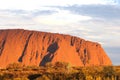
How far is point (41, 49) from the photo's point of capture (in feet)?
526

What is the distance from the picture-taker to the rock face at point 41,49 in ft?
512

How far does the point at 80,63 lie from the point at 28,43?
22.1 m

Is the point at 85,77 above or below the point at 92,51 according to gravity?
below

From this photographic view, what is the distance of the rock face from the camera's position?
156 m

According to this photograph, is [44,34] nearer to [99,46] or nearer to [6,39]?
[6,39]

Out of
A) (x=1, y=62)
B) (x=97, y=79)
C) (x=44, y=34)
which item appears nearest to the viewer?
(x=97, y=79)

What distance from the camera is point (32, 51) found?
159 metres

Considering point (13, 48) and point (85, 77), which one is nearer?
point (85, 77)

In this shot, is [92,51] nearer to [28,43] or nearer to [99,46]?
[99,46]

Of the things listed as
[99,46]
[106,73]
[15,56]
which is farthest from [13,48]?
[106,73]

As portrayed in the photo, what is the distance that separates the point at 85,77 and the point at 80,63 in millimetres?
88168

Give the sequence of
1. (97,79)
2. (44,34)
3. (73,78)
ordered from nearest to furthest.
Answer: (97,79)
(73,78)
(44,34)

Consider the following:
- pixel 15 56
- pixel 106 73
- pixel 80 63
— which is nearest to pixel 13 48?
pixel 15 56

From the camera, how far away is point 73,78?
2985 inches
